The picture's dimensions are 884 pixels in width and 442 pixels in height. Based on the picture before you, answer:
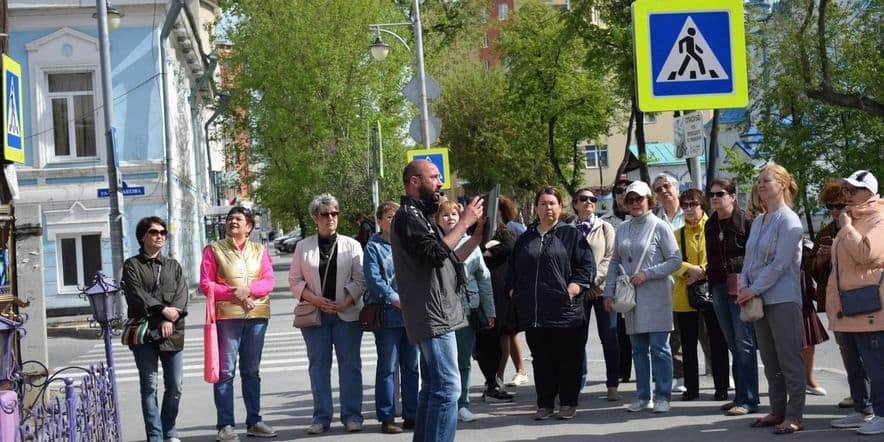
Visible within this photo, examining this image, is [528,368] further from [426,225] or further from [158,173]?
[158,173]

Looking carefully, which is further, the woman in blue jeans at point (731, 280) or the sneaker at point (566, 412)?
the sneaker at point (566, 412)

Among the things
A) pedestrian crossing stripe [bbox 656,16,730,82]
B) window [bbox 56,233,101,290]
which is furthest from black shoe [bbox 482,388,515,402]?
window [bbox 56,233,101,290]

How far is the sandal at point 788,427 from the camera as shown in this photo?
9.68 m

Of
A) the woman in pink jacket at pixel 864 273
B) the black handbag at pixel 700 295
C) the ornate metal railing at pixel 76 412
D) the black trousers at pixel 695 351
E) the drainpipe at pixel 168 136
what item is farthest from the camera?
the drainpipe at pixel 168 136

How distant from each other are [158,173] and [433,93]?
10.4 meters

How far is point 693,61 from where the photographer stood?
10812mm

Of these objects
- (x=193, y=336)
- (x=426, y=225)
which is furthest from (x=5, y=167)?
(x=193, y=336)

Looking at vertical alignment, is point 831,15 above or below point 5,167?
above

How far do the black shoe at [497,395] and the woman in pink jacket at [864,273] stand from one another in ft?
13.0

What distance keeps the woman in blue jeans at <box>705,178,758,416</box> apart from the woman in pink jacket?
1.26m

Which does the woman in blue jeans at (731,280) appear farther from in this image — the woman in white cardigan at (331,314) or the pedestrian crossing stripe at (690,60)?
the woman in white cardigan at (331,314)

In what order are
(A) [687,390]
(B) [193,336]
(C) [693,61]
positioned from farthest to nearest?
1. (B) [193,336]
2. (A) [687,390]
3. (C) [693,61]

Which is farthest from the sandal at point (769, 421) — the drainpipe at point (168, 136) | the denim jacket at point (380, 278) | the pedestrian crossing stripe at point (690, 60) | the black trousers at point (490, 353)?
the drainpipe at point (168, 136)

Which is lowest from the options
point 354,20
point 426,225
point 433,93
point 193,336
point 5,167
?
point 193,336
